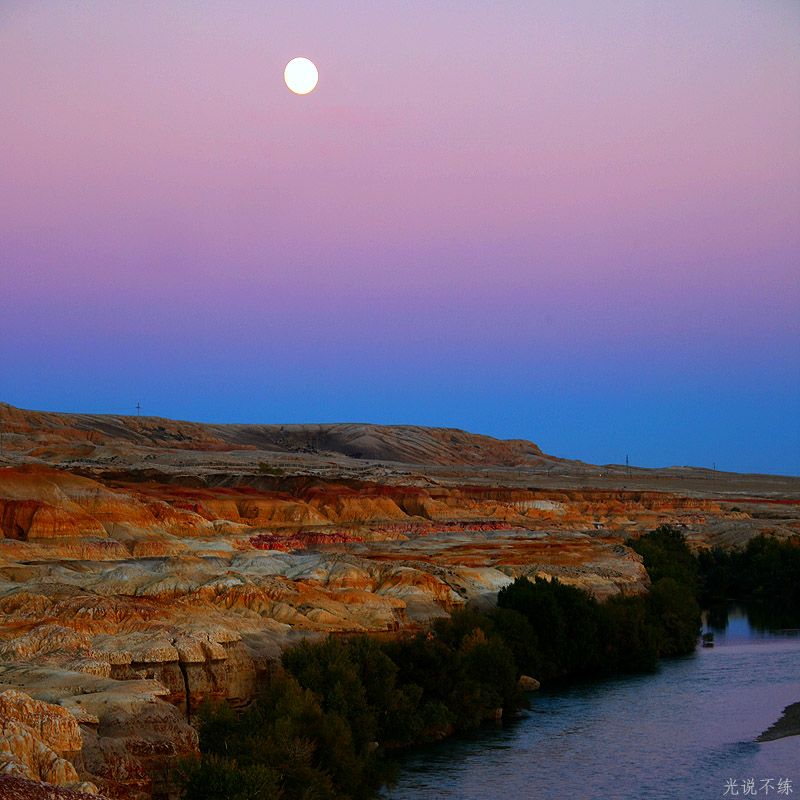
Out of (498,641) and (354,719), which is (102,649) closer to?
(354,719)

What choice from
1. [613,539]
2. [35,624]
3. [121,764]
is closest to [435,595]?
[35,624]

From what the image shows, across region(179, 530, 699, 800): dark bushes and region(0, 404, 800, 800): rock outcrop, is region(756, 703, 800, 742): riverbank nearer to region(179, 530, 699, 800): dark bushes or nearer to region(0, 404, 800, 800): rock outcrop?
region(179, 530, 699, 800): dark bushes

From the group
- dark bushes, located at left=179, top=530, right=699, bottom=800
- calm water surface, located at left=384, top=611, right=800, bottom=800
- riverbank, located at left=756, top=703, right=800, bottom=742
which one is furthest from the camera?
riverbank, located at left=756, top=703, right=800, bottom=742

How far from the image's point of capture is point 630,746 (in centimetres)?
3369

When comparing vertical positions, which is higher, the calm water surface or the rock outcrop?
the rock outcrop

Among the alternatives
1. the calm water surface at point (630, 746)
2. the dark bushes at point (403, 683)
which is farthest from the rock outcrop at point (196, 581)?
the calm water surface at point (630, 746)

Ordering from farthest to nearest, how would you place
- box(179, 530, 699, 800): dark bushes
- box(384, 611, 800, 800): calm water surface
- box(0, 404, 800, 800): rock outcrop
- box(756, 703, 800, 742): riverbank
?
box(756, 703, 800, 742): riverbank
box(384, 611, 800, 800): calm water surface
box(179, 530, 699, 800): dark bushes
box(0, 404, 800, 800): rock outcrop

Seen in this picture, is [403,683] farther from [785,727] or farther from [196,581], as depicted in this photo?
[196,581]

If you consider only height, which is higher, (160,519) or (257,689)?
(160,519)

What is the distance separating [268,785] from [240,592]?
20264 millimetres

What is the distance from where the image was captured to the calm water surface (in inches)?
1153

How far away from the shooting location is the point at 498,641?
126ft

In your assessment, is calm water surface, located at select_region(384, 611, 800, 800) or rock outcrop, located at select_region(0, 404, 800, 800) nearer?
rock outcrop, located at select_region(0, 404, 800, 800)

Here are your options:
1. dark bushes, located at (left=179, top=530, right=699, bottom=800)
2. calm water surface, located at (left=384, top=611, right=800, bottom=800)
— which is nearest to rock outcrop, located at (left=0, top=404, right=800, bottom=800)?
dark bushes, located at (left=179, top=530, right=699, bottom=800)
